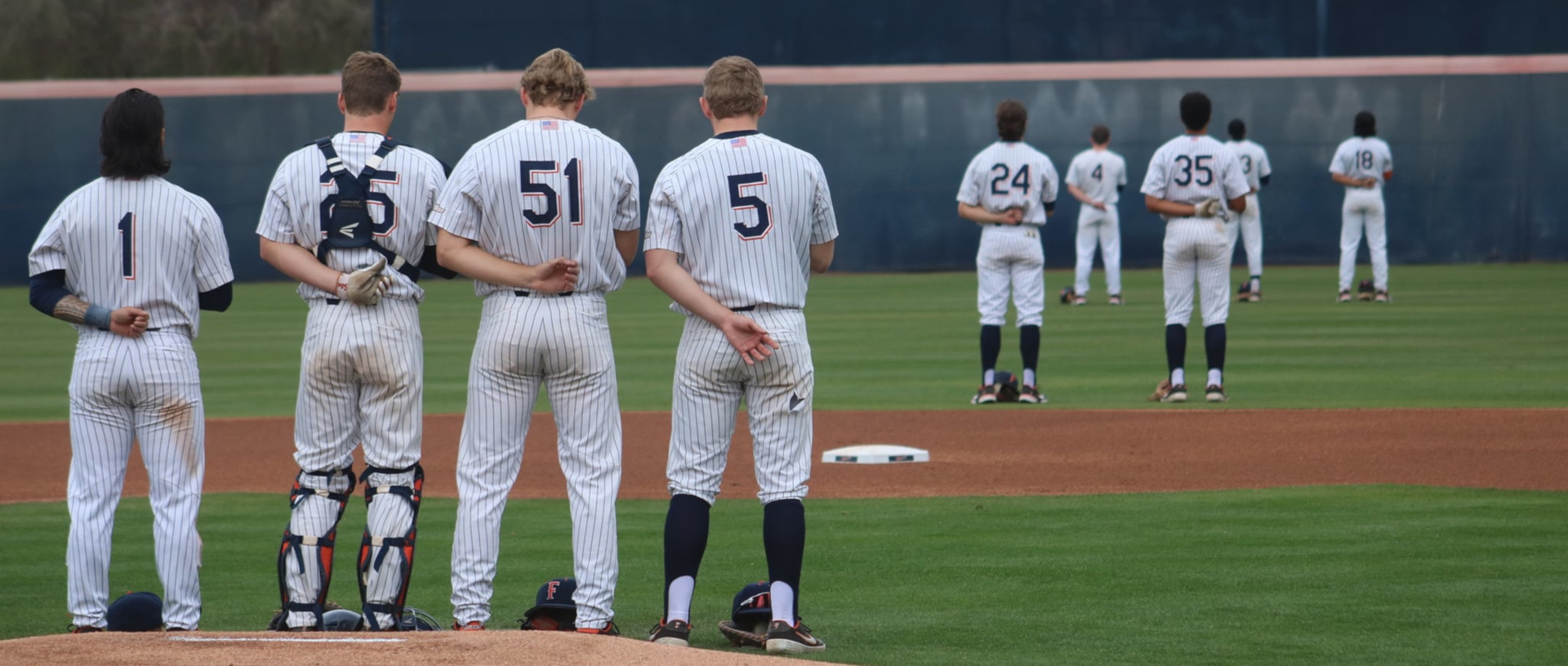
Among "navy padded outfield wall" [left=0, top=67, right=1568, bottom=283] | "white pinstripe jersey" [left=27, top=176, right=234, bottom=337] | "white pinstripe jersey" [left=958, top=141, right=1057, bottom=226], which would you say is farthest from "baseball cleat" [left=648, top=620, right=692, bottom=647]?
"navy padded outfield wall" [left=0, top=67, right=1568, bottom=283]

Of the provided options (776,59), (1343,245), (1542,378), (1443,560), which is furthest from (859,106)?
(1443,560)

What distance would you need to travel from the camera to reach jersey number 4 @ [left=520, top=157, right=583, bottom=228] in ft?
19.0

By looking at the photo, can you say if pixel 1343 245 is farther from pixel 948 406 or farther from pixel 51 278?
pixel 51 278

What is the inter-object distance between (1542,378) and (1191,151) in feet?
13.1

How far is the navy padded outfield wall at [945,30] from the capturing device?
3119 centimetres

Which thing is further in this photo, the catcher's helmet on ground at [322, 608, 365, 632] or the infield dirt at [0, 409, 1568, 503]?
the infield dirt at [0, 409, 1568, 503]

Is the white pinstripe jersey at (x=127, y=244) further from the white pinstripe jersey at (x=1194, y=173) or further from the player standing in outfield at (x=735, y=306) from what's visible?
the white pinstripe jersey at (x=1194, y=173)

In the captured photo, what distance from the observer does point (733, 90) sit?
19.5ft

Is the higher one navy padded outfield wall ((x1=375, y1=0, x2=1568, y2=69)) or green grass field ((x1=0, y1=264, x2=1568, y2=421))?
navy padded outfield wall ((x1=375, y1=0, x2=1568, y2=69))

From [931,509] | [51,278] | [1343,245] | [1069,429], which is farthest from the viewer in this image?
[1343,245]

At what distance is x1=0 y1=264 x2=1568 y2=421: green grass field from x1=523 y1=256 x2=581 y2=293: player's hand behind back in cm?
804

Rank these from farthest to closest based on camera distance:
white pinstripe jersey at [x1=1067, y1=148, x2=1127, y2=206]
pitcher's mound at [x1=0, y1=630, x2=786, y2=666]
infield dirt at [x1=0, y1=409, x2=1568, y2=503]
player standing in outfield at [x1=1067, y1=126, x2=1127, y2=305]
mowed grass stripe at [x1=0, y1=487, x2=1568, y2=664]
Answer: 1. white pinstripe jersey at [x1=1067, y1=148, x2=1127, y2=206]
2. player standing in outfield at [x1=1067, y1=126, x2=1127, y2=305]
3. infield dirt at [x1=0, y1=409, x2=1568, y2=503]
4. mowed grass stripe at [x1=0, y1=487, x2=1568, y2=664]
5. pitcher's mound at [x1=0, y1=630, x2=786, y2=666]

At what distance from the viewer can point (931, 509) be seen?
9.12 meters

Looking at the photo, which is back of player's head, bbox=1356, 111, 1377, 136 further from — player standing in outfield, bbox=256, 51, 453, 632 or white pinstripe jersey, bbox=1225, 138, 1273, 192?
player standing in outfield, bbox=256, 51, 453, 632
